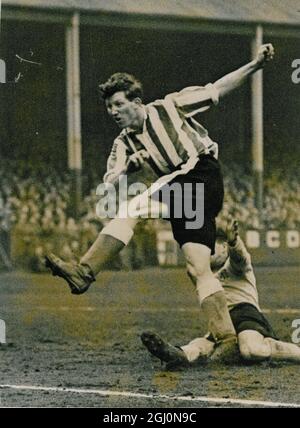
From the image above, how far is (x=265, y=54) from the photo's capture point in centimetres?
761

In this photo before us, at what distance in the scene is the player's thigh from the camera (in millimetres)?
7371

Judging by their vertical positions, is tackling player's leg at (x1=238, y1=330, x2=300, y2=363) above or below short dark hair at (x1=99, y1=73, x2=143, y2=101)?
below

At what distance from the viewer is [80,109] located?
794 centimetres

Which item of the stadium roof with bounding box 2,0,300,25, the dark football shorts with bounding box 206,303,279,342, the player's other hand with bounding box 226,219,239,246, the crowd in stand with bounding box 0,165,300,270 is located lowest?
the dark football shorts with bounding box 206,303,279,342

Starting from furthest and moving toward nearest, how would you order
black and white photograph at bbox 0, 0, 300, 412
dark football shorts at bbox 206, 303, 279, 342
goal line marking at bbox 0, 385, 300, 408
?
dark football shorts at bbox 206, 303, 279, 342
black and white photograph at bbox 0, 0, 300, 412
goal line marking at bbox 0, 385, 300, 408

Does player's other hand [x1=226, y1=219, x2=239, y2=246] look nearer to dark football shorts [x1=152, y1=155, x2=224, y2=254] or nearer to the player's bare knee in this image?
dark football shorts [x1=152, y1=155, x2=224, y2=254]

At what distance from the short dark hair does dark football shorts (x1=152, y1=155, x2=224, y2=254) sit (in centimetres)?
59

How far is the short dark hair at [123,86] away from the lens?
7.49m

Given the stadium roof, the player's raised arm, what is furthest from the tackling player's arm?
the stadium roof

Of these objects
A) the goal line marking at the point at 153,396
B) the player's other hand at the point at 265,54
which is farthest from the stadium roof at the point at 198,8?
the goal line marking at the point at 153,396

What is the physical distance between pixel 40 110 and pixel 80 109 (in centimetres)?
27

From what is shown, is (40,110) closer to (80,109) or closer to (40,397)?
(80,109)

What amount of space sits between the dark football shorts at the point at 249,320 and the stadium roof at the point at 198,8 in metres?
1.88
